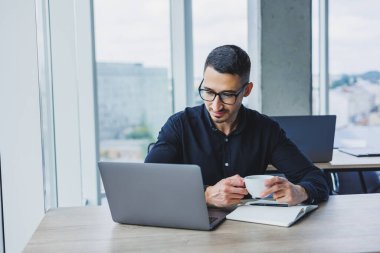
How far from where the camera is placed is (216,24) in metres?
3.91

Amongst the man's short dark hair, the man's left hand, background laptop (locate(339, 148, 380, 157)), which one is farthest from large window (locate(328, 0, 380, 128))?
the man's left hand

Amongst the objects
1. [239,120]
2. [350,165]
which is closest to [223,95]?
[239,120]

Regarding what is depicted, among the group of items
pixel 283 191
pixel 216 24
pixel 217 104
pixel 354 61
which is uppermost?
pixel 216 24

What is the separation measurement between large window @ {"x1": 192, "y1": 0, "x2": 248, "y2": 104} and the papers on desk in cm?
254

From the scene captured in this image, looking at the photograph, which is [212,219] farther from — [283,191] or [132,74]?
[132,74]

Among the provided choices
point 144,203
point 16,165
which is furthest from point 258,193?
point 16,165

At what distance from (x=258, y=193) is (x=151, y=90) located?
2706 millimetres

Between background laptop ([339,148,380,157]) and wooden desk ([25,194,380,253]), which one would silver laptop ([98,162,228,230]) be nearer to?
wooden desk ([25,194,380,253])

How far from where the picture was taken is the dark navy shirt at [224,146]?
1.88 m

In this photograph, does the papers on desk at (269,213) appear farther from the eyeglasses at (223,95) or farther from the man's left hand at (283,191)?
the eyeglasses at (223,95)

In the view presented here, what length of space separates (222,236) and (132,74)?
112 inches

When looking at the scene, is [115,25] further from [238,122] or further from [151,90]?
[238,122]

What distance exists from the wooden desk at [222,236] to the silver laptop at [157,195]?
0.10ft

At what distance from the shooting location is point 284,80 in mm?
3764
